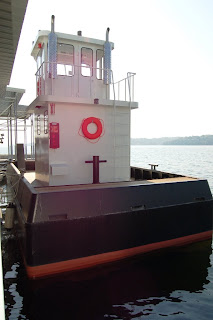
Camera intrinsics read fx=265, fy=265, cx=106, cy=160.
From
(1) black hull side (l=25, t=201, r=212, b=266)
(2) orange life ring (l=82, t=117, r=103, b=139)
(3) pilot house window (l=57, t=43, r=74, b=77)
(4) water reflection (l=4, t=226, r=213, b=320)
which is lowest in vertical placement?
(4) water reflection (l=4, t=226, r=213, b=320)

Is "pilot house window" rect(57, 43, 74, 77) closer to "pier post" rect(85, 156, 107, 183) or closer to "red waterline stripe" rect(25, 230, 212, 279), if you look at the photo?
"pier post" rect(85, 156, 107, 183)

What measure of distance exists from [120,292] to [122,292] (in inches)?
1.6

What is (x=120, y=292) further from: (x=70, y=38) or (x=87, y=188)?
(x=70, y=38)

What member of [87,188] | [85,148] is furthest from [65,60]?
[87,188]

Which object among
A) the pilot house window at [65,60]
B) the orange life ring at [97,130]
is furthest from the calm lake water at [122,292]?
the pilot house window at [65,60]

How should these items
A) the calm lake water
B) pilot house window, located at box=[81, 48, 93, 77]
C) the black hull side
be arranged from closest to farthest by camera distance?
the calm lake water < the black hull side < pilot house window, located at box=[81, 48, 93, 77]

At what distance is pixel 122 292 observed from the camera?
5.22 metres

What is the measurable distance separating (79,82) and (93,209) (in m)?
3.96

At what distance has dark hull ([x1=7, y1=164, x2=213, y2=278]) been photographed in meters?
5.26

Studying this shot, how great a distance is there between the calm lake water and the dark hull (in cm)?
29

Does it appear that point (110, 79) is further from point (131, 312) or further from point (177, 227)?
point (131, 312)

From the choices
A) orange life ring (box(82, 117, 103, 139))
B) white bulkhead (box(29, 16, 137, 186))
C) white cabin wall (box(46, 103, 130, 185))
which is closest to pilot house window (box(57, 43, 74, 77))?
white bulkhead (box(29, 16, 137, 186))

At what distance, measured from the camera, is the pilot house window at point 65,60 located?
7.59 metres

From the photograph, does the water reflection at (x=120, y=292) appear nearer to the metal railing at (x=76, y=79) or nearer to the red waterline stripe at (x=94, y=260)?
the red waterline stripe at (x=94, y=260)
